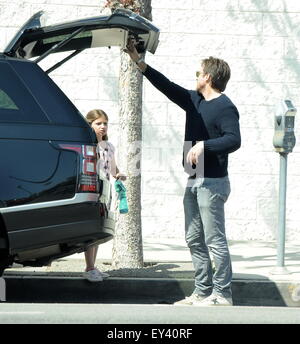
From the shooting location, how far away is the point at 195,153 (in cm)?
665

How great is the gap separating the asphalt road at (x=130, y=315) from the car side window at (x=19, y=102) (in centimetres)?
126

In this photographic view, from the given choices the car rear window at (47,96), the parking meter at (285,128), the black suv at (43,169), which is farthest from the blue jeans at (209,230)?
the parking meter at (285,128)

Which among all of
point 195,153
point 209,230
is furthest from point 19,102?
point 209,230

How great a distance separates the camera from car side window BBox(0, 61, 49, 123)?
603cm

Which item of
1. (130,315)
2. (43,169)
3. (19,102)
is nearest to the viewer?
(130,315)

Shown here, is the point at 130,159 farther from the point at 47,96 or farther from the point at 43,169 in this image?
the point at 43,169

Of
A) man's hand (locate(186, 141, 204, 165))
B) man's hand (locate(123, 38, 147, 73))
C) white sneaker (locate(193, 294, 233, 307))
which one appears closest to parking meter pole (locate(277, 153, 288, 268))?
white sneaker (locate(193, 294, 233, 307))

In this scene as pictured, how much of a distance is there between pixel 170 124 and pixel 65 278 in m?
4.24

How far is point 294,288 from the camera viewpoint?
7.60 m

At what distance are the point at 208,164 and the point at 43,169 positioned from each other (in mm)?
1490

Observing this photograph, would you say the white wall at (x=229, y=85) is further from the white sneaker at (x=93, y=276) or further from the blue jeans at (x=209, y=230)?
the blue jeans at (x=209, y=230)
